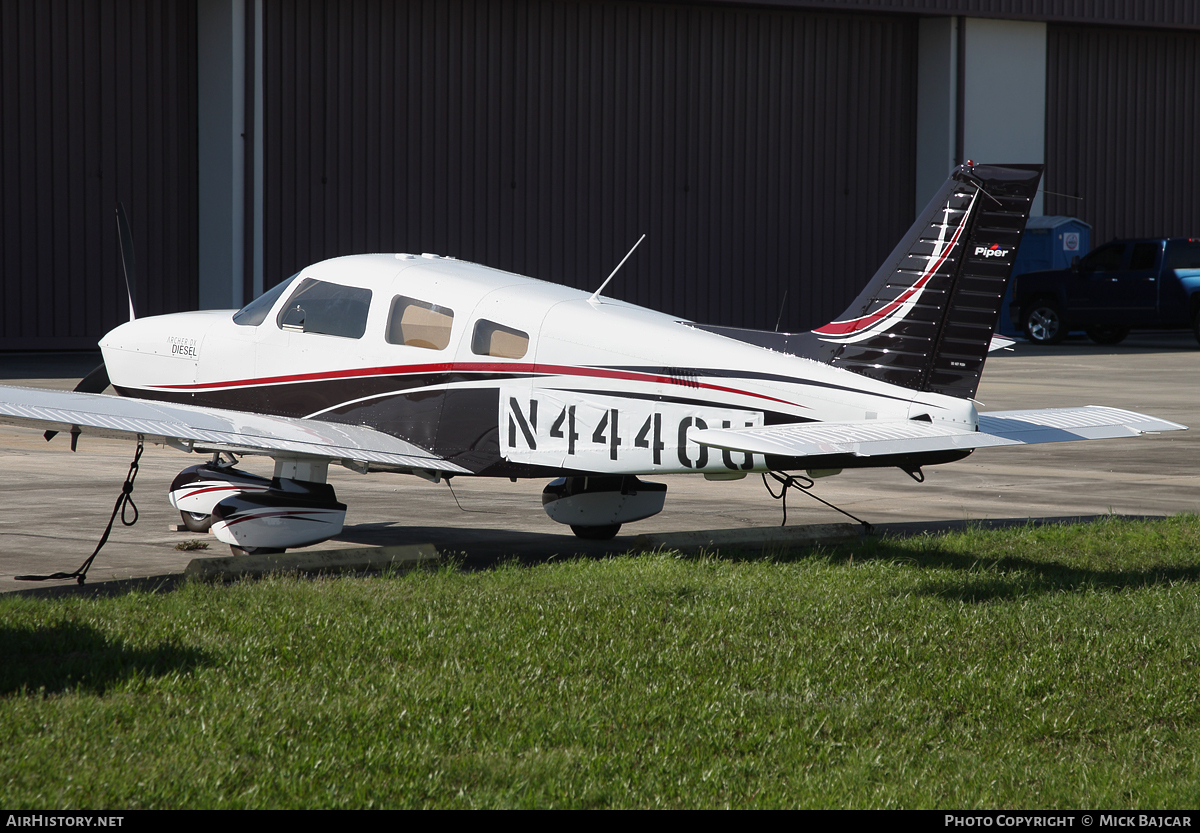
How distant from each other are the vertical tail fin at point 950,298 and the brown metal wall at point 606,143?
2147cm

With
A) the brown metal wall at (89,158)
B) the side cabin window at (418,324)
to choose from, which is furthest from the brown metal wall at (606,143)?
the side cabin window at (418,324)

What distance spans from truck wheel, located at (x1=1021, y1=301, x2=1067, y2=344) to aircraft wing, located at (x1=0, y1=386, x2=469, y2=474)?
89.4 ft

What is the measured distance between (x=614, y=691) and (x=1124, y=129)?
35389mm

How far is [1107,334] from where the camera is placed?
3362 cm

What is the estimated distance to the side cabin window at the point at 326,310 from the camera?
9547 millimetres

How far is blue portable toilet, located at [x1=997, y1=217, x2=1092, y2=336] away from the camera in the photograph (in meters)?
34.4

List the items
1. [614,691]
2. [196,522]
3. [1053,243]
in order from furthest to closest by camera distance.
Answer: [1053,243] → [196,522] → [614,691]

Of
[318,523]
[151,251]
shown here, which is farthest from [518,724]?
[151,251]

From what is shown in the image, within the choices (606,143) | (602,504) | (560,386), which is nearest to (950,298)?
(560,386)

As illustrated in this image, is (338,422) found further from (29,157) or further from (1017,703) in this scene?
(29,157)

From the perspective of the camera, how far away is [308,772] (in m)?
4.79

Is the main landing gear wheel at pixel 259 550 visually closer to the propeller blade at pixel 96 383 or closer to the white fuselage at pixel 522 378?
the white fuselage at pixel 522 378

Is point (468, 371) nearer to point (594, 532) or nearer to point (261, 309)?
point (594, 532)

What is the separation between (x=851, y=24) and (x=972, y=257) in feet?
87.6
